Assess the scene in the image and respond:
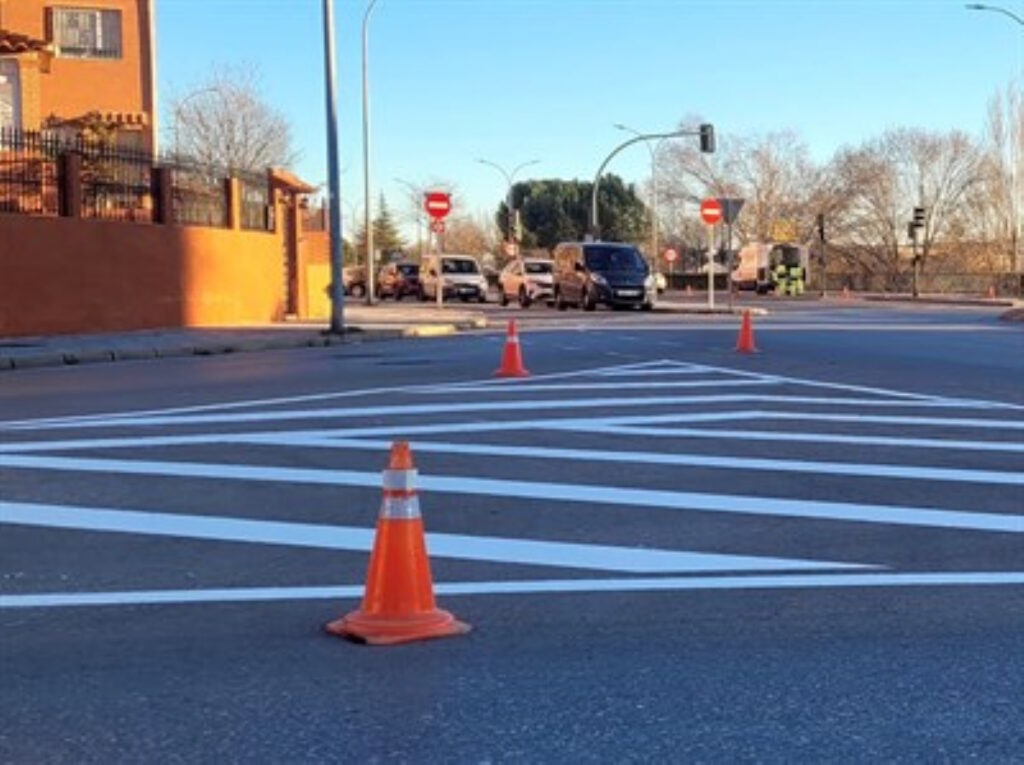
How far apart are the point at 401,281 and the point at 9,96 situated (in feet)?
102

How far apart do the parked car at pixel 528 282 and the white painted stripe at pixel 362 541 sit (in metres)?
37.3

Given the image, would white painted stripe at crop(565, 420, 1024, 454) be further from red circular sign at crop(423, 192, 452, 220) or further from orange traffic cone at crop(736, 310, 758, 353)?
red circular sign at crop(423, 192, 452, 220)

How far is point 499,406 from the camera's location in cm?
1366

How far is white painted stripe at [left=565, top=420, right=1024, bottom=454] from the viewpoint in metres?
10.9

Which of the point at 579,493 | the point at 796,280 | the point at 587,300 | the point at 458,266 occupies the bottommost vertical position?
the point at 579,493

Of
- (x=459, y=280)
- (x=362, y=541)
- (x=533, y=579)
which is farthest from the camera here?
(x=459, y=280)

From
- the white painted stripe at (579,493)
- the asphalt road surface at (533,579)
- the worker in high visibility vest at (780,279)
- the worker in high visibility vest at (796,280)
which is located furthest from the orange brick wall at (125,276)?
the worker in high visibility vest at (780,279)

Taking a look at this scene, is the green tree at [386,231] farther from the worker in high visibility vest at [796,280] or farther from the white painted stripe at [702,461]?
the white painted stripe at [702,461]

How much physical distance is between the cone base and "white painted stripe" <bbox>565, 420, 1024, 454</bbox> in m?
6.06

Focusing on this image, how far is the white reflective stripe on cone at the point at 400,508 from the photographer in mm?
5730

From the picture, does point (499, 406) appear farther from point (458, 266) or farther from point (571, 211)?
point (571, 211)


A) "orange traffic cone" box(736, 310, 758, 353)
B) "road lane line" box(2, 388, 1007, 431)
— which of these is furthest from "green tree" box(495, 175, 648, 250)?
"road lane line" box(2, 388, 1007, 431)

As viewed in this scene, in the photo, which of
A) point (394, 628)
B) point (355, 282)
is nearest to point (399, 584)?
point (394, 628)

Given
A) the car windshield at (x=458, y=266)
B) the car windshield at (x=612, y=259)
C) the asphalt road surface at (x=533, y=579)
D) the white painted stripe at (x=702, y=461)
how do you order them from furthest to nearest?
the car windshield at (x=458, y=266)
the car windshield at (x=612, y=259)
the white painted stripe at (x=702, y=461)
the asphalt road surface at (x=533, y=579)
